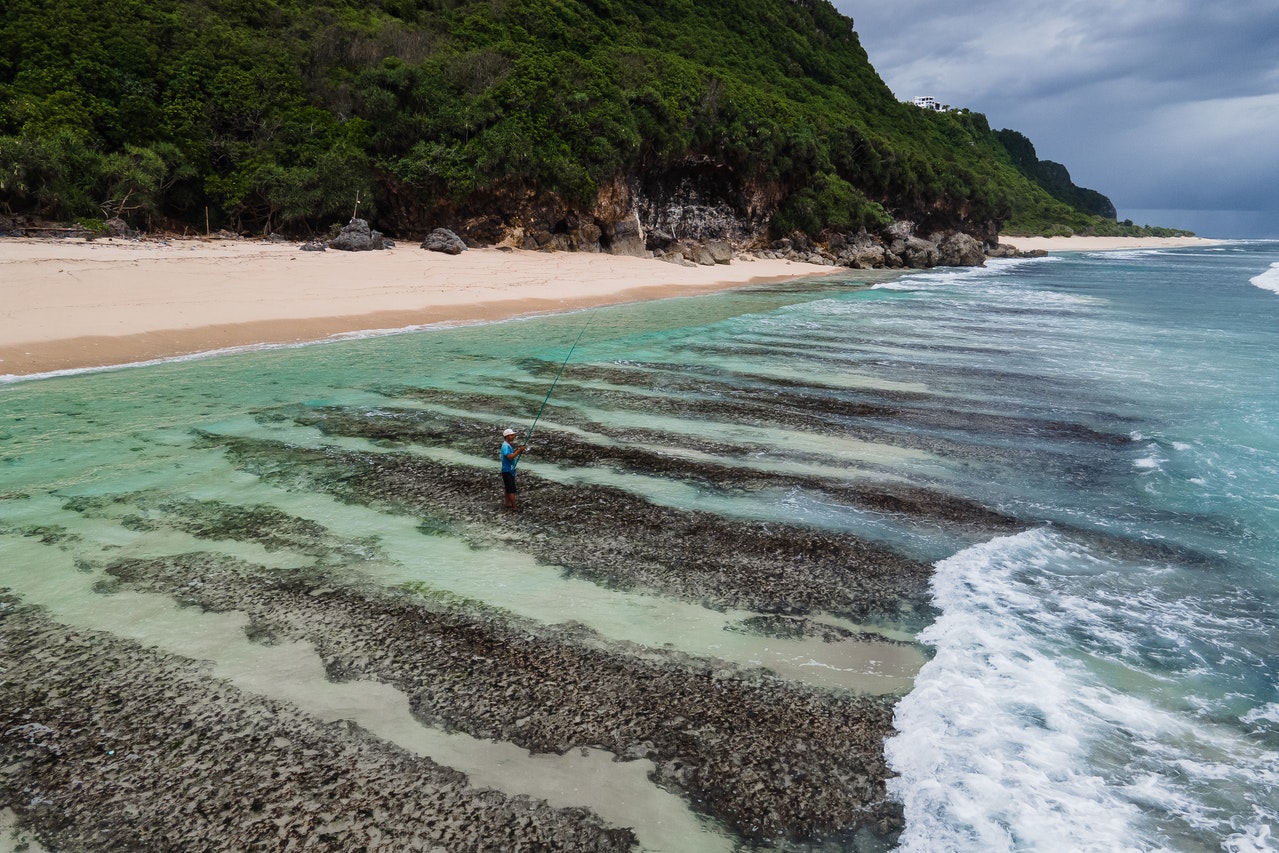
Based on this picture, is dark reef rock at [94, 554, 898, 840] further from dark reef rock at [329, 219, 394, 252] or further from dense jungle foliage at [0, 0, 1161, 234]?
dense jungle foliage at [0, 0, 1161, 234]

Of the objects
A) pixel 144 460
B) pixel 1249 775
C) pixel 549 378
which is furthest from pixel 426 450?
pixel 1249 775

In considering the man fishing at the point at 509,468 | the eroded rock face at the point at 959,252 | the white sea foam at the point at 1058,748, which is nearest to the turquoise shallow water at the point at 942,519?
the white sea foam at the point at 1058,748

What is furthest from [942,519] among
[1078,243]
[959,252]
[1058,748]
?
[1078,243]

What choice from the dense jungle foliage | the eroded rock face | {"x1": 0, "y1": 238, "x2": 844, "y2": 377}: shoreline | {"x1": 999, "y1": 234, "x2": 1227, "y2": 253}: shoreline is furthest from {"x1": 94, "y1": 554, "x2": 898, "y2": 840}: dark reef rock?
{"x1": 999, "y1": 234, "x2": 1227, "y2": 253}: shoreline

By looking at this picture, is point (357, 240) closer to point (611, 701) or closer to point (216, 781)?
point (216, 781)

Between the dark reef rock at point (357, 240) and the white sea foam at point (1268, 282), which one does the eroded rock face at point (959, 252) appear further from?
the dark reef rock at point (357, 240)

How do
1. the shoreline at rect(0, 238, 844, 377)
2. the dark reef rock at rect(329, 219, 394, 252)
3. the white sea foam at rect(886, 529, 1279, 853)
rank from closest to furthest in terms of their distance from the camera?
the white sea foam at rect(886, 529, 1279, 853) < the shoreline at rect(0, 238, 844, 377) < the dark reef rock at rect(329, 219, 394, 252)

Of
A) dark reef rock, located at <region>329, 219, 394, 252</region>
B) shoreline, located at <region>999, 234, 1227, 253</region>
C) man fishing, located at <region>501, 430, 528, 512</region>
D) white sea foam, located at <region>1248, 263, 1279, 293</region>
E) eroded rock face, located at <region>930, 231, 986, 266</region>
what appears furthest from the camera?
shoreline, located at <region>999, 234, 1227, 253</region>
